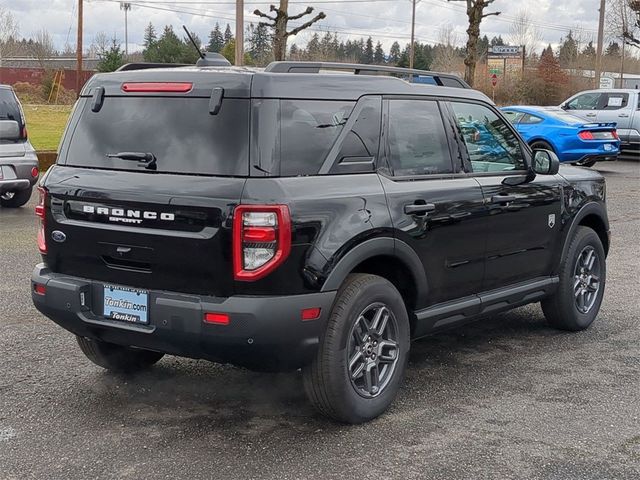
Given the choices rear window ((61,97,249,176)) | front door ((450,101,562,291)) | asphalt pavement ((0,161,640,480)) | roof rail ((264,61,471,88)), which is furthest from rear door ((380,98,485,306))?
rear window ((61,97,249,176))

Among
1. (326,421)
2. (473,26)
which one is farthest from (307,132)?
(473,26)

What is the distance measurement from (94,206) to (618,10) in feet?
160

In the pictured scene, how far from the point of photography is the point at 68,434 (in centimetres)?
420

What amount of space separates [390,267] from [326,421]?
916 mm

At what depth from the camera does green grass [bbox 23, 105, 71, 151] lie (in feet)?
69.8

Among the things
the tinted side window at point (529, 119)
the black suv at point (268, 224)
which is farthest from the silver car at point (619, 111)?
the black suv at point (268, 224)

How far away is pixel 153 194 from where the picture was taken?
4.04 meters

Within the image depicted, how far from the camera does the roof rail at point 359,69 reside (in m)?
4.37

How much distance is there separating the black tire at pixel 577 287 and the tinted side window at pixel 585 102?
18.0 meters

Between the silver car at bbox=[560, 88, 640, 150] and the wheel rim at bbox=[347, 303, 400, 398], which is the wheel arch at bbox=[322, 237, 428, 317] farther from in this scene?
the silver car at bbox=[560, 88, 640, 150]

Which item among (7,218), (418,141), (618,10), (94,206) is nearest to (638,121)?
(7,218)

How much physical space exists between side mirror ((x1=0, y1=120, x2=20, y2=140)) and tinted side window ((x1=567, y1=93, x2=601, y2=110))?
16494 millimetres

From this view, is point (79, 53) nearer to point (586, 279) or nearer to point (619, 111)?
point (619, 111)

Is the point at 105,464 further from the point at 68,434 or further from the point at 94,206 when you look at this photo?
the point at 94,206
